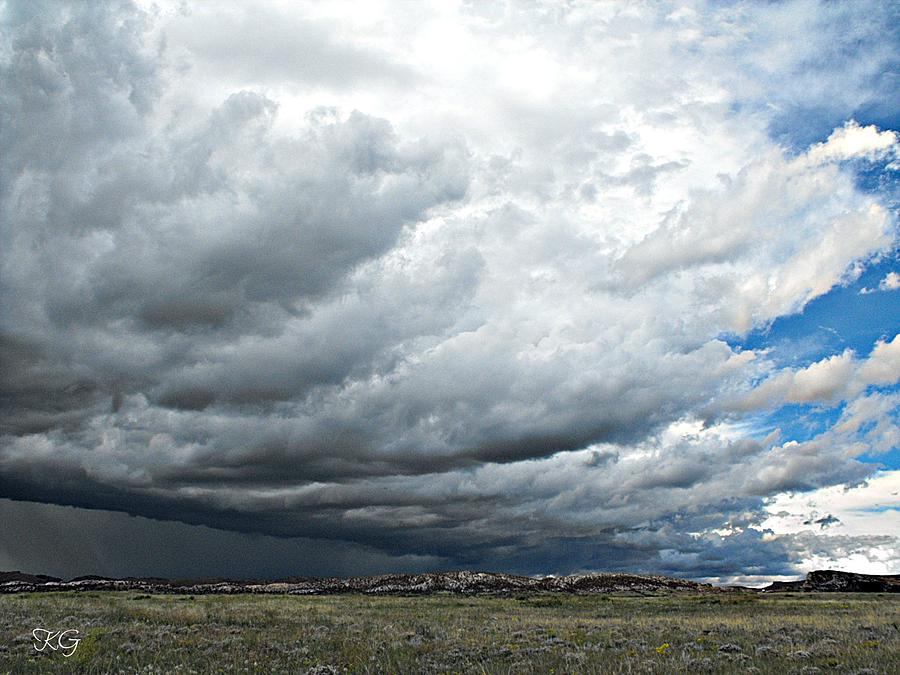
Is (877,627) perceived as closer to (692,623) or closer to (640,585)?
(692,623)

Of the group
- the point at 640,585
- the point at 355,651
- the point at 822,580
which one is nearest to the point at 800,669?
the point at 355,651

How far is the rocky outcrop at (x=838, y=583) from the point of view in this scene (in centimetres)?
11188

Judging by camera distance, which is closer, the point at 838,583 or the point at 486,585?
the point at 486,585

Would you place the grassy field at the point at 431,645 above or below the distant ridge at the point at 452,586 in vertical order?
above

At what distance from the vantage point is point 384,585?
314ft

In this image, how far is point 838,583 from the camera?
118 m
